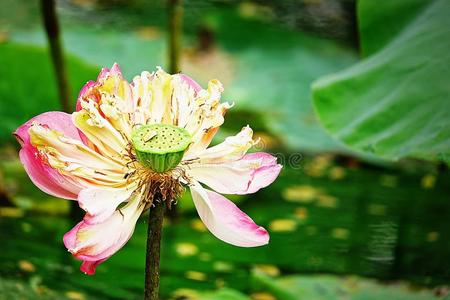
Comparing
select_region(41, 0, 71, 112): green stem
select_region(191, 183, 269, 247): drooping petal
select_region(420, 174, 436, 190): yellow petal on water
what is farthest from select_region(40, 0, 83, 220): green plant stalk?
select_region(191, 183, 269, 247): drooping petal

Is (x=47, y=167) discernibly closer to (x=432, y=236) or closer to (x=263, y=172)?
(x=263, y=172)

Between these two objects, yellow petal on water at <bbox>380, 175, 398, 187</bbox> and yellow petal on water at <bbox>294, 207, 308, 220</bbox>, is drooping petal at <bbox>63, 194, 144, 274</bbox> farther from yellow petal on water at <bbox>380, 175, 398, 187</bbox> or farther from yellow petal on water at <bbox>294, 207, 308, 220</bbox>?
yellow petal on water at <bbox>380, 175, 398, 187</bbox>

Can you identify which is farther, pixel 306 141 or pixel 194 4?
pixel 194 4

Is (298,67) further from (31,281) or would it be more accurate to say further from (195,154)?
(195,154)

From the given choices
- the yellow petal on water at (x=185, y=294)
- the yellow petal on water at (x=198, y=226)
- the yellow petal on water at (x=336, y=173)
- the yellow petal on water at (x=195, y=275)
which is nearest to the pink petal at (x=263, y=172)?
the yellow petal on water at (x=185, y=294)

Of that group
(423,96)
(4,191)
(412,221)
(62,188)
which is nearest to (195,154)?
(62,188)

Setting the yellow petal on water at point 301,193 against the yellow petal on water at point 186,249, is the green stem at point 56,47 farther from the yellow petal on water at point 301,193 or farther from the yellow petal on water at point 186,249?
the yellow petal on water at point 301,193
